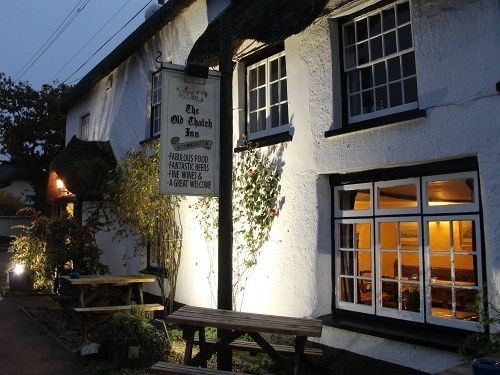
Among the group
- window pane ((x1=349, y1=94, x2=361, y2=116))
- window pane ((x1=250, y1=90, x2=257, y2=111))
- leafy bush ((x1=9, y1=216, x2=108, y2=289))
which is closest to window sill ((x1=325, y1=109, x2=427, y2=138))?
window pane ((x1=349, y1=94, x2=361, y2=116))

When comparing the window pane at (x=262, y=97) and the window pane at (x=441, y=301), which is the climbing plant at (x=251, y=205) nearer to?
the window pane at (x=262, y=97)

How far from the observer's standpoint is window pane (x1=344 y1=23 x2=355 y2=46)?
6.09 meters

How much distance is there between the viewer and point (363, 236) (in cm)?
579

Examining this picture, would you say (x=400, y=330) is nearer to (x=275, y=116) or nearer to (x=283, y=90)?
(x=275, y=116)

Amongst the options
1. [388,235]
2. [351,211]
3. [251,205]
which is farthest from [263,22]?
[388,235]

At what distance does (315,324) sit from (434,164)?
6.49 ft

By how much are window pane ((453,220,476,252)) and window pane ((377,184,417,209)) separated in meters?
0.53

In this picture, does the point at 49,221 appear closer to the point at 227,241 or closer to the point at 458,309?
the point at 227,241

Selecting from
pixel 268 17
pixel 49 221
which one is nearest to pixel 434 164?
pixel 268 17

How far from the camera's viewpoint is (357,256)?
5.81 metres

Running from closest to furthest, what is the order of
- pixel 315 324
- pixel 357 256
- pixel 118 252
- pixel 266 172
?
pixel 315 324 < pixel 357 256 < pixel 266 172 < pixel 118 252

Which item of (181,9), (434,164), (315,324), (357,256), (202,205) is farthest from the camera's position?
(181,9)

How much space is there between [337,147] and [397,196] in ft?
2.99

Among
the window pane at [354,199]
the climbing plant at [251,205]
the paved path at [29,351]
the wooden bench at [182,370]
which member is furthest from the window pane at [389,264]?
the paved path at [29,351]
